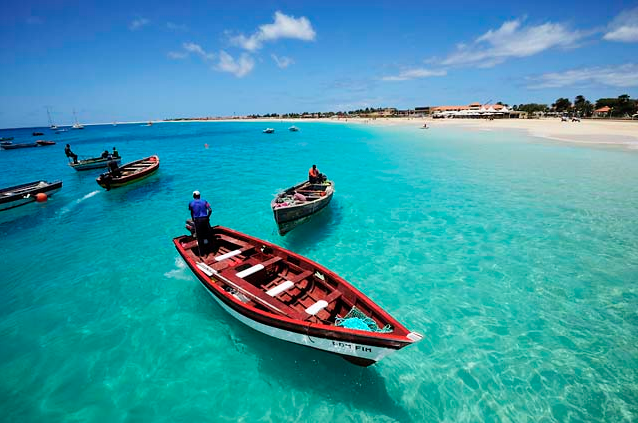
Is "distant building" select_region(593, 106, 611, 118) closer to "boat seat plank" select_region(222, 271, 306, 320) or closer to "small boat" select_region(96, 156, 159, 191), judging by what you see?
"boat seat plank" select_region(222, 271, 306, 320)

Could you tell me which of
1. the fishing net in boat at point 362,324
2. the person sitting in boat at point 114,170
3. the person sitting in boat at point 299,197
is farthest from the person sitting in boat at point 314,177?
the person sitting in boat at point 114,170

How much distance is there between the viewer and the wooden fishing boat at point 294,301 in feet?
18.7

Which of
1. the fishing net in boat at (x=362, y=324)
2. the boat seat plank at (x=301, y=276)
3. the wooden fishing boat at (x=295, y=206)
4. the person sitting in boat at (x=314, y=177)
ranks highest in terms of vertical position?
the person sitting in boat at (x=314, y=177)

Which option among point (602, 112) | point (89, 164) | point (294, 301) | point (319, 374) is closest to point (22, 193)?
point (89, 164)

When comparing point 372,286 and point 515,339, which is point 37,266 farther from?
point 515,339

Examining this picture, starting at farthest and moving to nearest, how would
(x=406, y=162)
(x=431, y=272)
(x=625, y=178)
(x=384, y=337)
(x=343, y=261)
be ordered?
(x=406, y=162)
(x=625, y=178)
(x=343, y=261)
(x=431, y=272)
(x=384, y=337)

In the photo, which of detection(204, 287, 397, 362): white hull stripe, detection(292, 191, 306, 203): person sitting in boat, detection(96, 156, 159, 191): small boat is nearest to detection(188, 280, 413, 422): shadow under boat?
detection(204, 287, 397, 362): white hull stripe

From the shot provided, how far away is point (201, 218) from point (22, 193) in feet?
70.8

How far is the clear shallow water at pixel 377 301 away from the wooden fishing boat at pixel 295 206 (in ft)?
3.44

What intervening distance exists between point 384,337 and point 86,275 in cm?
1311

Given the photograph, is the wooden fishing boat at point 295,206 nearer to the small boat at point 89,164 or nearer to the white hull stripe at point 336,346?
the white hull stripe at point 336,346

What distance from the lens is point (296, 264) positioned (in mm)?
9312

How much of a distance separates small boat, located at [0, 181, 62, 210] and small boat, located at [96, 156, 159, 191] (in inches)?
152

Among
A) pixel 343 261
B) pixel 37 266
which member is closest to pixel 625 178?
pixel 343 261
